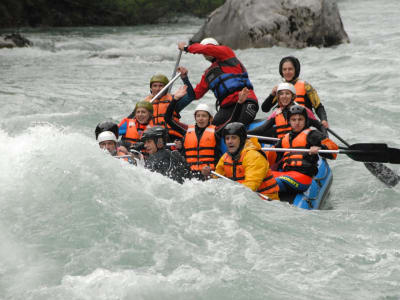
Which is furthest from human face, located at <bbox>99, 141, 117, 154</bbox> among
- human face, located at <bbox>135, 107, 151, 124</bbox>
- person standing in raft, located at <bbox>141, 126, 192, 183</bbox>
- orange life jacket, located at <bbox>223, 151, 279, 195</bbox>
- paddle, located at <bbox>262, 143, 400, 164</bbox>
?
paddle, located at <bbox>262, 143, 400, 164</bbox>

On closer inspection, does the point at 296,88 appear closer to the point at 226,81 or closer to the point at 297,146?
the point at 226,81

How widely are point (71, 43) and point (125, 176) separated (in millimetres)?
13294

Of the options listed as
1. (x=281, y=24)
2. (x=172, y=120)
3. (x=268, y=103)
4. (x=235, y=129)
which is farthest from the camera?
(x=281, y=24)

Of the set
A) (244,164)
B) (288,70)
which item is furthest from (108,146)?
(288,70)

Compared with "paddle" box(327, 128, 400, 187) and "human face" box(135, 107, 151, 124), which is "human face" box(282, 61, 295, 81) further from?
"human face" box(135, 107, 151, 124)

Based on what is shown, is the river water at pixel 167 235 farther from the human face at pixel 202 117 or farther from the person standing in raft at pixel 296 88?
the person standing in raft at pixel 296 88

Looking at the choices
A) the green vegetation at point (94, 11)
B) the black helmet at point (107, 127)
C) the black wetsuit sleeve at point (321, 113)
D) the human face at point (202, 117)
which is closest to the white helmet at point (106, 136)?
the black helmet at point (107, 127)

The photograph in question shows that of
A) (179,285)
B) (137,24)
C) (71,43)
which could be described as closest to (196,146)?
(179,285)

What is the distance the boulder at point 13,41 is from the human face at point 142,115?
1045 centimetres

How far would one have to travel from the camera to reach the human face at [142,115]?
7.15 m

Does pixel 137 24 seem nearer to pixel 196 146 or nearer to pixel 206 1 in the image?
pixel 206 1

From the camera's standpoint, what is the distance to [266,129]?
7.11m

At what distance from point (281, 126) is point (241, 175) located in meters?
1.29

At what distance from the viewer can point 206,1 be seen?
982 inches
